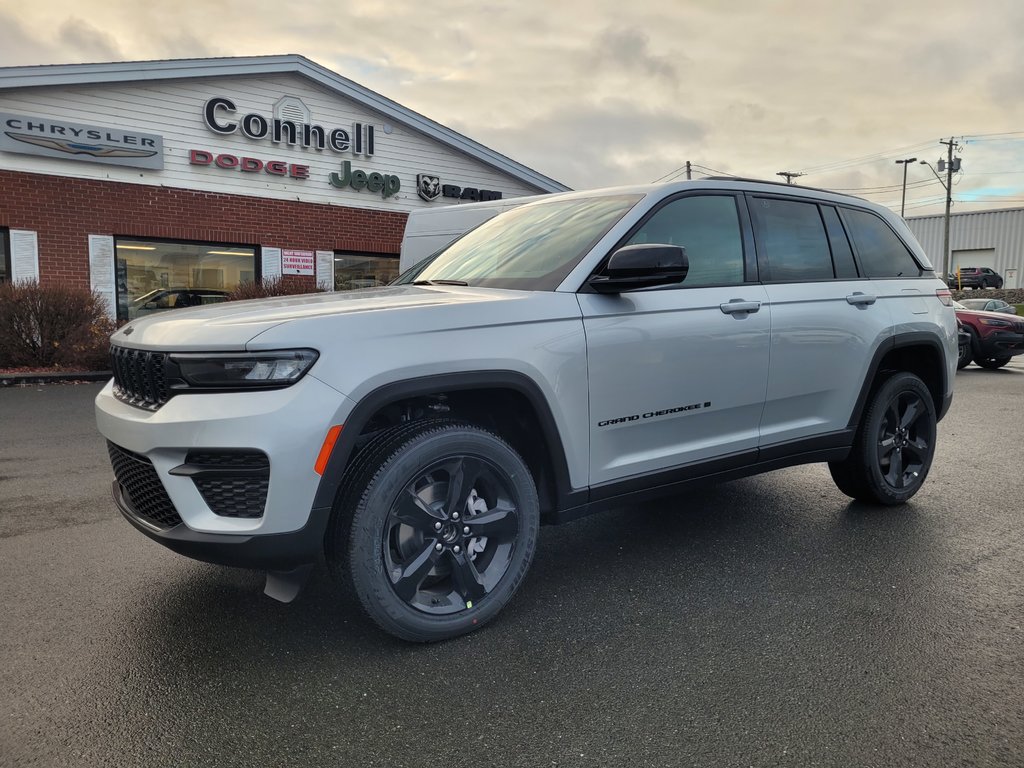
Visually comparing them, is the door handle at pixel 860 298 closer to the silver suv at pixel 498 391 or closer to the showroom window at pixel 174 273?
the silver suv at pixel 498 391

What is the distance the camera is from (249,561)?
254 centimetres

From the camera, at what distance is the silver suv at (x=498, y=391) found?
2.54 meters

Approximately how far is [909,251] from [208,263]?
13685 mm

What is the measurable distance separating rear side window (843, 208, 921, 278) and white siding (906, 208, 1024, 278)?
194 feet

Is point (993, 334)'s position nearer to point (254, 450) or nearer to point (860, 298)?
point (860, 298)

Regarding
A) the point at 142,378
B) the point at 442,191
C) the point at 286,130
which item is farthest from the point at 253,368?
the point at 442,191

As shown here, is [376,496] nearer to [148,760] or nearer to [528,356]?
[528,356]

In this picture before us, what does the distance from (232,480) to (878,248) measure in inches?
159

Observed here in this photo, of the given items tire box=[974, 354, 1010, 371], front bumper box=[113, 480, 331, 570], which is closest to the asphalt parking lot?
front bumper box=[113, 480, 331, 570]

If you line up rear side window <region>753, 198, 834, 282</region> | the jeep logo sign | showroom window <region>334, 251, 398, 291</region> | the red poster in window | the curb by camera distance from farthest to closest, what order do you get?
showroom window <region>334, 251, 398, 291</region>, the jeep logo sign, the red poster in window, the curb, rear side window <region>753, 198, 834, 282</region>

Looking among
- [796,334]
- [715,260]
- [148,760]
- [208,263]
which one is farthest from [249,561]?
[208,263]

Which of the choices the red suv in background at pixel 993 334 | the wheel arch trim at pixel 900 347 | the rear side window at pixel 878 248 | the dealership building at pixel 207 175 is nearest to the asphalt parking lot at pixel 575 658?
the wheel arch trim at pixel 900 347

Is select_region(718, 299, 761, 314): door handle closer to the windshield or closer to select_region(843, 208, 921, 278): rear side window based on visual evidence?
the windshield

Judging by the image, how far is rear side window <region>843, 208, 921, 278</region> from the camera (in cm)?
456
